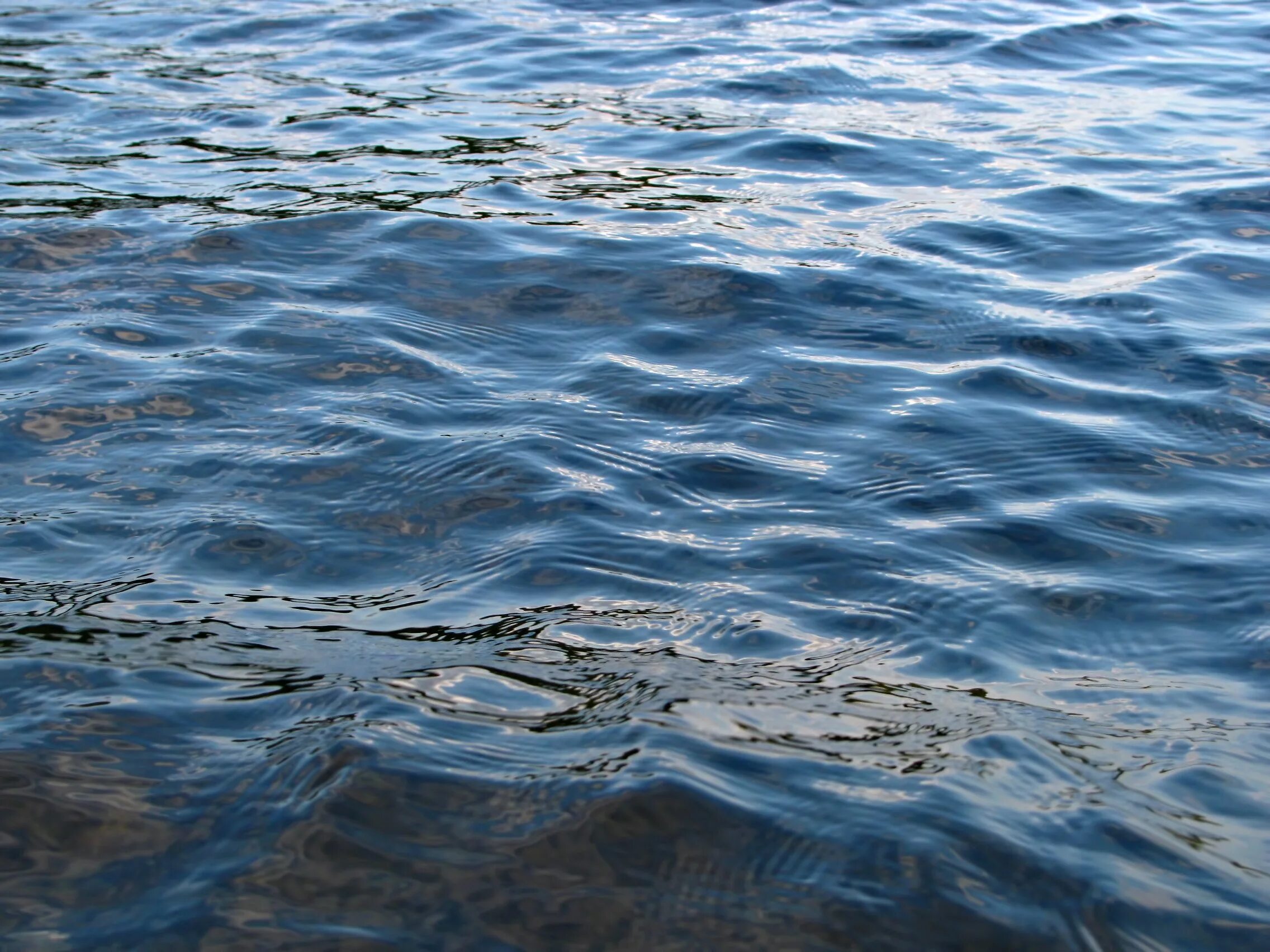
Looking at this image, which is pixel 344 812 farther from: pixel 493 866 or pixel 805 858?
pixel 805 858

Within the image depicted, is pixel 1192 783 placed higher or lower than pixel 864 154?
lower

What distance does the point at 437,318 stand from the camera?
534 cm

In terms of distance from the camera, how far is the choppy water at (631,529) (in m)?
2.50

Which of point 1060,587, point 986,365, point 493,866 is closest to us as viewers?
point 493,866

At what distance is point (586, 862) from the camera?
2.51 meters

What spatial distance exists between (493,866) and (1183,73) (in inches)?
347

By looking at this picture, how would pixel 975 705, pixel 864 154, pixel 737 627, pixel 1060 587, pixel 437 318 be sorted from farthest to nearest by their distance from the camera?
pixel 864 154 < pixel 437 318 < pixel 1060 587 < pixel 737 627 < pixel 975 705

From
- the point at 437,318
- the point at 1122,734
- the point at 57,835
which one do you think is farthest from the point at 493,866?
the point at 437,318

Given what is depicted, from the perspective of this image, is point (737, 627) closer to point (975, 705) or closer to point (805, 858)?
point (975, 705)

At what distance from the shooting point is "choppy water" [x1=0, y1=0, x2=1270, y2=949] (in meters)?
2.50

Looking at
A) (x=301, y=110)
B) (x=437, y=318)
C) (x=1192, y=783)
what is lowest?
(x=1192, y=783)

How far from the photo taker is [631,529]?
12.5 feet

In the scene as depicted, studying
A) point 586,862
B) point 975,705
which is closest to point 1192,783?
point 975,705

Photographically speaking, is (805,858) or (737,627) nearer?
(805,858)
